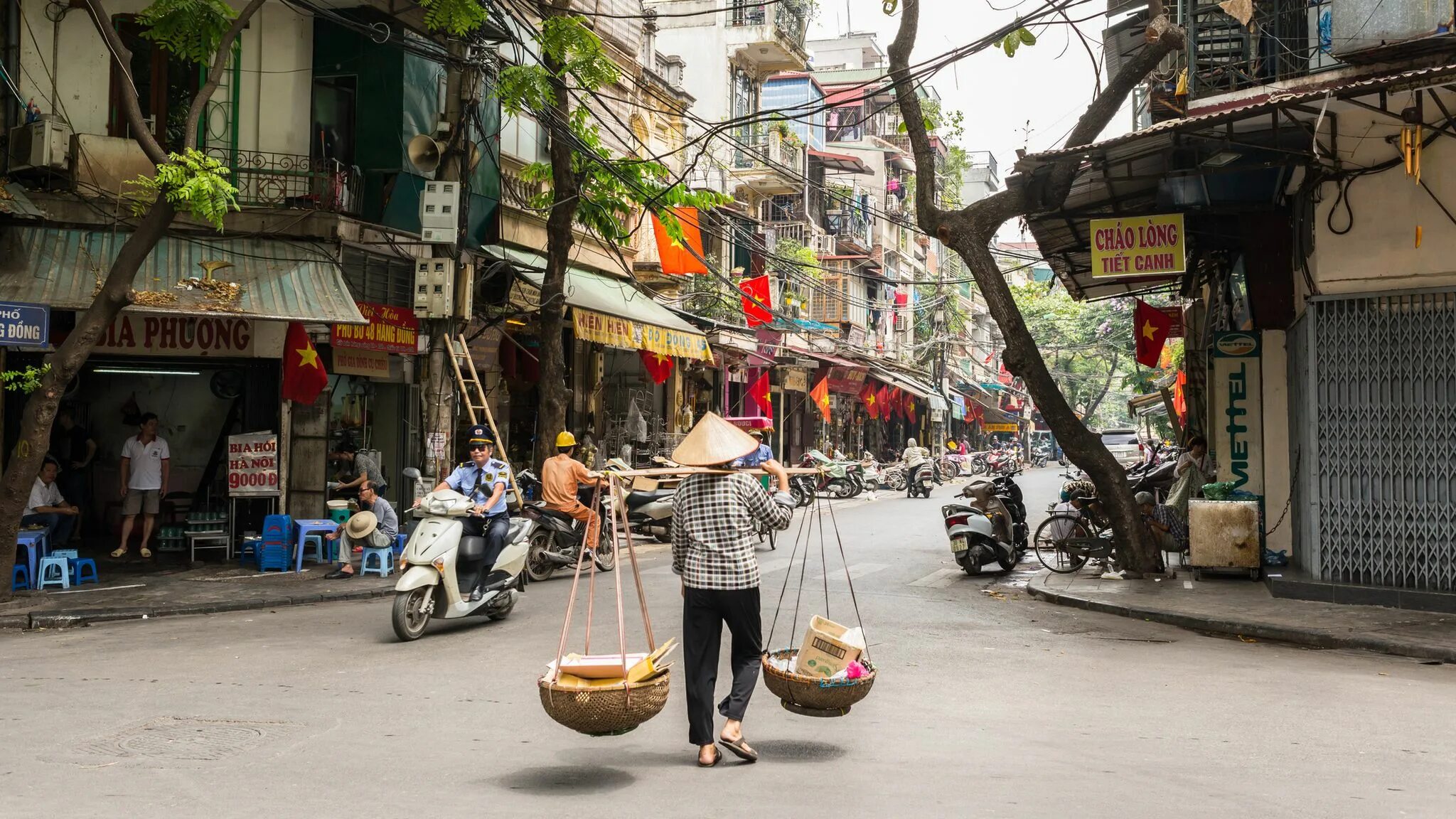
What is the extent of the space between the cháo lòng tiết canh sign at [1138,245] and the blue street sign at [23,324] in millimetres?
10896

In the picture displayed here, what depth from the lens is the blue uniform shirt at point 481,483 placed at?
10367 millimetres

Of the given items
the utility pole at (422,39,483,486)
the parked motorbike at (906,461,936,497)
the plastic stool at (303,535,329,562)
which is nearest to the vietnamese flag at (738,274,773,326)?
the parked motorbike at (906,461,936,497)

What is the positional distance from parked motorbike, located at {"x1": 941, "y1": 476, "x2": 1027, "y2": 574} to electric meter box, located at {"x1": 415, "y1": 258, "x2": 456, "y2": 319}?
660 cm

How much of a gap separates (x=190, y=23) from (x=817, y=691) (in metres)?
10.1

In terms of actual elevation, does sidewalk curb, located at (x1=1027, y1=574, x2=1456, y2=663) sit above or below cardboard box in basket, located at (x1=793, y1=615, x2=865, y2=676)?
below

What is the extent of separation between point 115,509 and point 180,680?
9968mm

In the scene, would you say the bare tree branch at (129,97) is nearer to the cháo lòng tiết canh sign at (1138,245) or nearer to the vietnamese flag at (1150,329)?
the cháo lòng tiết canh sign at (1138,245)

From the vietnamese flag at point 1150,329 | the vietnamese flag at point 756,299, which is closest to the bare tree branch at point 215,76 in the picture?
the vietnamese flag at point 1150,329

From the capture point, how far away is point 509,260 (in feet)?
58.3

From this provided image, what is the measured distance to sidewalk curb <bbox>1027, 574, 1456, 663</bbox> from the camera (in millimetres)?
9172

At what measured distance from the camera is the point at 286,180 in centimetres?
1520

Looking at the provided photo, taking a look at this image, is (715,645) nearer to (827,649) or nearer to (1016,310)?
(827,649)

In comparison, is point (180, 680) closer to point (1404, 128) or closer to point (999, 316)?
point (999, 316)

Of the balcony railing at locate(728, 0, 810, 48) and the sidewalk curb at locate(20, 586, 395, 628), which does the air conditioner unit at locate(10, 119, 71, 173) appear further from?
the balcony railing at locate(728, 0, 810, 48)
